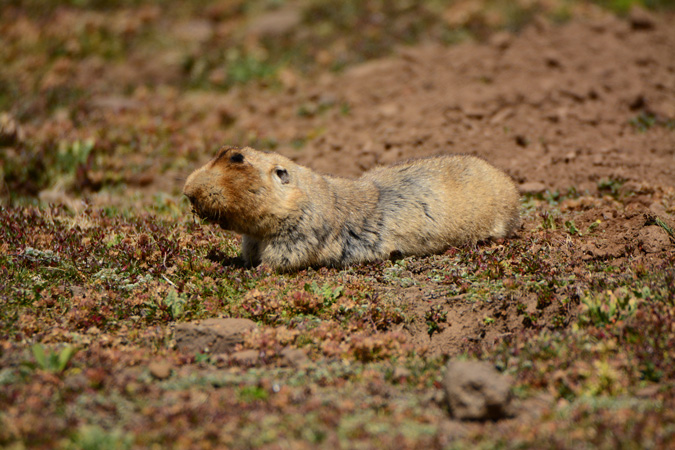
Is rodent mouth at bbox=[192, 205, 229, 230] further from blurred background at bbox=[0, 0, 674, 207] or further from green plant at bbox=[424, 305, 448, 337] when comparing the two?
blurred background at bbox=[0, 0, 674, 207]

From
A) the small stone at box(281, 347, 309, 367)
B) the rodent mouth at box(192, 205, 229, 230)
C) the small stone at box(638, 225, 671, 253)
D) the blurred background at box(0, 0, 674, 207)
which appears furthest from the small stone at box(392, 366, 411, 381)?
the blurred background at box(0, 0, 674, 207)

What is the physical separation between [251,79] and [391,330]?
9.01m

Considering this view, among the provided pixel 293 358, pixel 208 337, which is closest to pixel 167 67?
pixel 208 337

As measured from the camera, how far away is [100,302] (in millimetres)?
5883

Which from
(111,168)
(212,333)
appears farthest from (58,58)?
(212,333)

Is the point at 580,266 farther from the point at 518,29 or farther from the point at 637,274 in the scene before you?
the point at 518,29

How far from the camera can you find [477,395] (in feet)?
14.0

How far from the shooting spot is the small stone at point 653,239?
6.49 meters

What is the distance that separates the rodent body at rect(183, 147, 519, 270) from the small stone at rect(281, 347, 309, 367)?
4.96 ft

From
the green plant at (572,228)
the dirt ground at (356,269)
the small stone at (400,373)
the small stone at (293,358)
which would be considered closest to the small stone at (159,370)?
the dirt ground at (356,269)

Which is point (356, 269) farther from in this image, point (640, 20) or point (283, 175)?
point (640, 20)

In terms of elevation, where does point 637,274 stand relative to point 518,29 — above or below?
below

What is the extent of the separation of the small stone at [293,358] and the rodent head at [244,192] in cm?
168

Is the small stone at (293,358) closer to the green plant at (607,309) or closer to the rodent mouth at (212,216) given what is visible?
the rodent mouth at (212,216)
